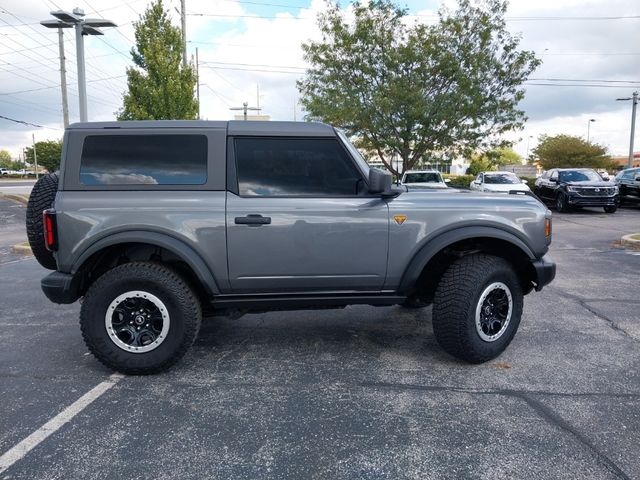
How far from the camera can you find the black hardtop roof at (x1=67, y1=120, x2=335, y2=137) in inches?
146

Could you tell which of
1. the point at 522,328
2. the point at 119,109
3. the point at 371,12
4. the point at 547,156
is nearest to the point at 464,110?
the point at 371,12

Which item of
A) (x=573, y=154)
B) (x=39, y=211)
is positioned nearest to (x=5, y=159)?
(x=573, y=154)

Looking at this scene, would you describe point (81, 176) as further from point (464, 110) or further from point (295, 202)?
point (464, 110)

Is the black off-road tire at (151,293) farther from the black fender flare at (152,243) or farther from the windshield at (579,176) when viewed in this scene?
the windshield at (579,176)

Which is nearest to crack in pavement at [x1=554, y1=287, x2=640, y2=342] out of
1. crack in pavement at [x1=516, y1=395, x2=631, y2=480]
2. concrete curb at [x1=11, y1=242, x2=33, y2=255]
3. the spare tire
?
crack in pavement at [x1=516, y1=395, x2=631, y2=480]

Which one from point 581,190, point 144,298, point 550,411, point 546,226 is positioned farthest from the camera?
point 581,190

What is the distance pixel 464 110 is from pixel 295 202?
18698 millimetres

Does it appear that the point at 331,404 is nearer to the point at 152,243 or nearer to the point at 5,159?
Result: the point at 152,243

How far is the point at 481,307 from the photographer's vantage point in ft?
12.7

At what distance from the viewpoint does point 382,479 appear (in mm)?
2414

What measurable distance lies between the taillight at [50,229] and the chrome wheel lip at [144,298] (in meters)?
0.62

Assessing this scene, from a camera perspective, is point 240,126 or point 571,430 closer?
point 571,430

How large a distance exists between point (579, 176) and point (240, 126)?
18.0 meters

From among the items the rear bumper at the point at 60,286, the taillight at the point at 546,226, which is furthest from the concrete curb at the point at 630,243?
the rear bumper at the point at 60,286
